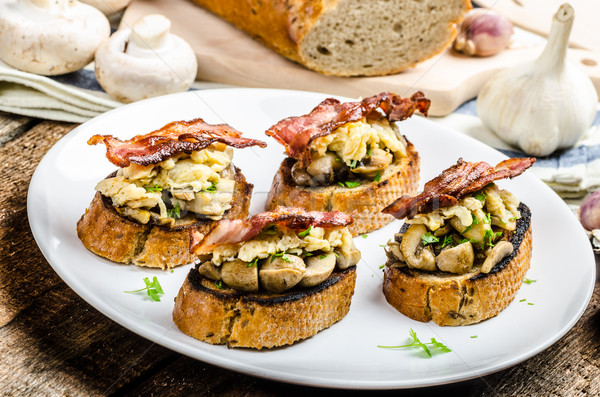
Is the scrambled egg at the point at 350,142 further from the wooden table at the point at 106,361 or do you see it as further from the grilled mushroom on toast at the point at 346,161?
the wooden table at the point at 106,361

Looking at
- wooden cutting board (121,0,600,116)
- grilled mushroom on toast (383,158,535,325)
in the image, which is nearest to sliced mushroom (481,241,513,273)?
grilled mushroom on toast (383,158,535,325)

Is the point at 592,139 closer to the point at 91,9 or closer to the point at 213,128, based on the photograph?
the point at 213,128

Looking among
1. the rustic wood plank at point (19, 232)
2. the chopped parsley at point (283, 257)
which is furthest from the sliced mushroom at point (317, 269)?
the rustic wood plank at point (19, 232)

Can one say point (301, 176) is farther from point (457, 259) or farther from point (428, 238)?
point (457, 259)

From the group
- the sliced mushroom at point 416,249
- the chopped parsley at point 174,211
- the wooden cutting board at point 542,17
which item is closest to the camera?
the sliced mushroom at point 416,249

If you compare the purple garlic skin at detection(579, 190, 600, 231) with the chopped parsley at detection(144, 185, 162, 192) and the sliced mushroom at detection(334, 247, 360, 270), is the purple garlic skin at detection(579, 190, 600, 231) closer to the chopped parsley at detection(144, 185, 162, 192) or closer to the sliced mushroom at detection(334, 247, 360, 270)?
the sliced mushroom at detection(334, 247, 360, 270)

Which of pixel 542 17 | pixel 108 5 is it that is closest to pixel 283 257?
pixel 108 5
